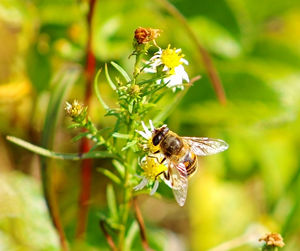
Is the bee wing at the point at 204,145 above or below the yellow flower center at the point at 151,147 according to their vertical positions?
below

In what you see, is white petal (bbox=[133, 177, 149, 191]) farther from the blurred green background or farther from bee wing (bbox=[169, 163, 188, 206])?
A: the blurred green background

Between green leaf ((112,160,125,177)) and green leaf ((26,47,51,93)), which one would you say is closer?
green leaf ((112,160,125,177))

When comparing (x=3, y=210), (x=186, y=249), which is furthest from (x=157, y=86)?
(x=186, y=249)

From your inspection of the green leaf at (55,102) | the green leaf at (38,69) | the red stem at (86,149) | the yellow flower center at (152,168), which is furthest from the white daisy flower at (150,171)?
the green leaf at (38,69)

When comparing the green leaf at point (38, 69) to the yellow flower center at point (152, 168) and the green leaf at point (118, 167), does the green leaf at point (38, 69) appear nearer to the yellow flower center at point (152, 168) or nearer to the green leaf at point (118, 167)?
the green leaf at point (118, 167)

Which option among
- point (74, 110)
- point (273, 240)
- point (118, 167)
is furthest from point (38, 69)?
point (273, 240)

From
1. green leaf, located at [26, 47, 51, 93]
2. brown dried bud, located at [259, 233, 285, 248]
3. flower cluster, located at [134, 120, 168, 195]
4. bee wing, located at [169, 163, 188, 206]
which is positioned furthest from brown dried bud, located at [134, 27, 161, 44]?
green leaf, located at [26, 47, 51, 93]

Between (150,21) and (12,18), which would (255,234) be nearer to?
(150,21)
